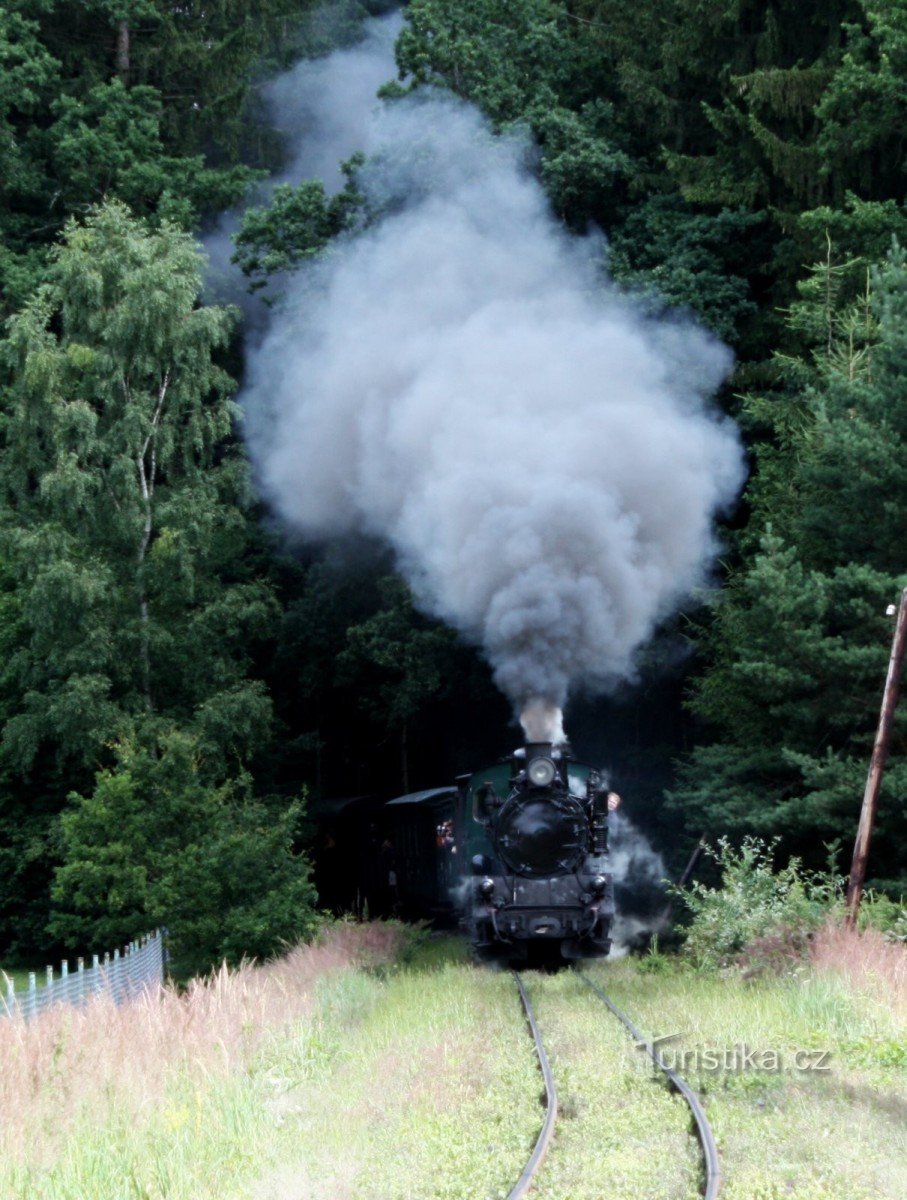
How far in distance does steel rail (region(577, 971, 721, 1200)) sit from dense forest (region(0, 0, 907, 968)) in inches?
329

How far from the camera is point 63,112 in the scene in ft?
103

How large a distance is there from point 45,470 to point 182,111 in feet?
40.2

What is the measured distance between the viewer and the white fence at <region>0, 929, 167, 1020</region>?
9.37 meters

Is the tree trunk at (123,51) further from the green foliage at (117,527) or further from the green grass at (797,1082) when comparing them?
the green grass at (797,1082)

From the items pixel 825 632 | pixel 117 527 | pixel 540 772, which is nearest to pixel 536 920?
pixel 540 772

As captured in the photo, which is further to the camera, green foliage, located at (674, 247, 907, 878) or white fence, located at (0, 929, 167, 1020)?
green foliage, located at (674, 247, 907, 878)

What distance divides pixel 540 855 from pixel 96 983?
4.69 meters

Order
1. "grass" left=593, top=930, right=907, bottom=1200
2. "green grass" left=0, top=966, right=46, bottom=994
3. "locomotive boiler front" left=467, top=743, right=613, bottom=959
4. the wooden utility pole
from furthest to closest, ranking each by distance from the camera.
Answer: "green grass" left=0, top=966, right=46, bottom=994
the wooden utility pole
"locomotive boiler front" left=467, top=743, right=613, bottom=959
"grass" left=593, top=930, right=907, bottom=1200

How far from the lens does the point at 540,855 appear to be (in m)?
14.3

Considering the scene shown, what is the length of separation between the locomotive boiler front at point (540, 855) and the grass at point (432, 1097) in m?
2.13

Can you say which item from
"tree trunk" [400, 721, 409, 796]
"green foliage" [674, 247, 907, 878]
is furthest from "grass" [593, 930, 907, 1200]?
"tree trunk" [400, 721, 409, 796]

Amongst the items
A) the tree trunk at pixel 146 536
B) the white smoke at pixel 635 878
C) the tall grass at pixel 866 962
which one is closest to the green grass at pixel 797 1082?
the tall grass at pixel 866 962

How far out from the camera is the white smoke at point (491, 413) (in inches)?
660

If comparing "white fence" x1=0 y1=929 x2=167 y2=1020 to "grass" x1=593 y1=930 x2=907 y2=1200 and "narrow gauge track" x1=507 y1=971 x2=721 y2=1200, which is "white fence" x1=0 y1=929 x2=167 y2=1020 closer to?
"narrow gauge track" x1=507 y1=971 x2=721 y2=1200
